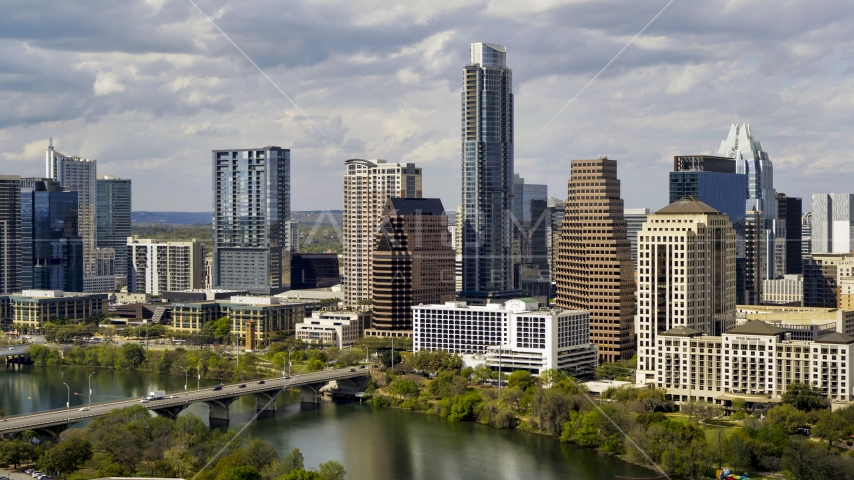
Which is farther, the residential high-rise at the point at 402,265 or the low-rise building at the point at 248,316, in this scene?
the low-rise building at the point at 248,316

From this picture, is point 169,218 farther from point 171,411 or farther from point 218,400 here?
point 171,411

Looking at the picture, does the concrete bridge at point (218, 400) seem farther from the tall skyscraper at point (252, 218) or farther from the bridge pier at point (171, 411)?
the tall skyscraper at point (252, 218)

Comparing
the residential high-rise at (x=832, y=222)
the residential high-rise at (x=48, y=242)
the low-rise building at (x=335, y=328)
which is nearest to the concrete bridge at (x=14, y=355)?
the low-rise building at (x=335, y=328)

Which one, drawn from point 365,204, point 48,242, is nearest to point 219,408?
point 365,204

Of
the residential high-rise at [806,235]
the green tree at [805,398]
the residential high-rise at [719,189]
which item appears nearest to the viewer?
the green tree at [805,398]

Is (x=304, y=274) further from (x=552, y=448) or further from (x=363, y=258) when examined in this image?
(x=552, y=448)

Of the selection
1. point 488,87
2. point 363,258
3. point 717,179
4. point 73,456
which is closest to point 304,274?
point 363,258

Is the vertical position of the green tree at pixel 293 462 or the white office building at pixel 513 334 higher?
the white office building at pixel 513 334

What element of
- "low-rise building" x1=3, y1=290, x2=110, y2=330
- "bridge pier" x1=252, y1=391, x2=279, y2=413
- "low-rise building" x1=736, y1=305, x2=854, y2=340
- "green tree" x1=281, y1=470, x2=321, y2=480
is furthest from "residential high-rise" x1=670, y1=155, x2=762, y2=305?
"green tree" x1=281, y1=470, x2=321, y2=480
